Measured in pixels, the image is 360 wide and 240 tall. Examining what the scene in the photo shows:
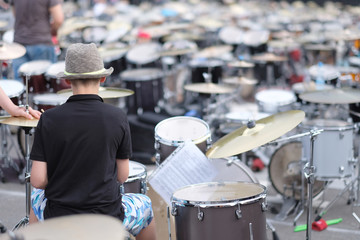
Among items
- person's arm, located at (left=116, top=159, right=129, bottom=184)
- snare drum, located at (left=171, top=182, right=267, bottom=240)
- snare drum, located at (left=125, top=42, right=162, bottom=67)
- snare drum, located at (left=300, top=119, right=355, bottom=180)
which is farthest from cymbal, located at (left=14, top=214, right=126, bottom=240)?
snare drum, located at (left=125, top=42, right=162, bottom=67)

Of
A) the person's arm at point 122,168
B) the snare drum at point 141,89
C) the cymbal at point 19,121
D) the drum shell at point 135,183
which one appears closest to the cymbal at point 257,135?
the drum shell at point 135,183

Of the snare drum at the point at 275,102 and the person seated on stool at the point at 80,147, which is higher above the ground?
the person seated on stool at the point at 80,147

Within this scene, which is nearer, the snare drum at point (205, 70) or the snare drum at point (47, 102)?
the snare drum at point (47, 102)

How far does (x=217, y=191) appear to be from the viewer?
3.80 metres

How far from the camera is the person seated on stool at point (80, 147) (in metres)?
3.02

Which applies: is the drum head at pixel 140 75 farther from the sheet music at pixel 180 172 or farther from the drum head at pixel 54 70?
the sheet music at pixel 180 172

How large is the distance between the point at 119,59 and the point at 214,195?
608cm

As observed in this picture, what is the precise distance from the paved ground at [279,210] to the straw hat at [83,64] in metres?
1.37

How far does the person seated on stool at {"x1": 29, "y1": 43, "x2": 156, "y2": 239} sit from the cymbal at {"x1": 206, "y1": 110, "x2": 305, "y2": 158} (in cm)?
77

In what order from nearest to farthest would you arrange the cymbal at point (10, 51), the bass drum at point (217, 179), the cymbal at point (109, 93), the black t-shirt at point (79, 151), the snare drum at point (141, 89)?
1. the black t-shirt at point (79, 151)
2. the bass drum at point (217, 179)
3. the cymbal at point (109, 93)
4. the cymbal at point (10, 51)
5. the snare drum at point (141, 89)

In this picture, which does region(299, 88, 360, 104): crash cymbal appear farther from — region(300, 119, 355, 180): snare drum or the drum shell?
the drum shell

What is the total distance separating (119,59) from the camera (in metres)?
9.56

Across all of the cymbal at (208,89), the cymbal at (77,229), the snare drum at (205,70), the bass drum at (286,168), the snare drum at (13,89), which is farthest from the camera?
the snare drum at (205,70)

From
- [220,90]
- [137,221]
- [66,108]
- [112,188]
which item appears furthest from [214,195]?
[220,90]
